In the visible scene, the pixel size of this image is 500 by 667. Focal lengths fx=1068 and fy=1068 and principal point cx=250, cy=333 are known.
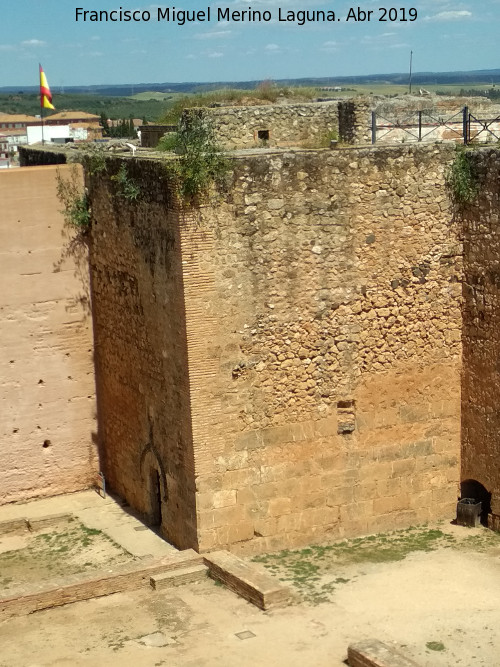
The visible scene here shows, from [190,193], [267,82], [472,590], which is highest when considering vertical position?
[267,82]

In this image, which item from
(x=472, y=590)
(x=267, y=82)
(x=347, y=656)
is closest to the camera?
→ (x=347, y=656)

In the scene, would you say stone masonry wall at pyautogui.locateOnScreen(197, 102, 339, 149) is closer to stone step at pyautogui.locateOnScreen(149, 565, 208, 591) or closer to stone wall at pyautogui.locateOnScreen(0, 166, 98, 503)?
stone wall at pyautogui.locateOnScreen(0, 166, 98, 503)

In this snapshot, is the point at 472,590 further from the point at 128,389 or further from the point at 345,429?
the point at 128,389

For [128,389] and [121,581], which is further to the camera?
[128,389]

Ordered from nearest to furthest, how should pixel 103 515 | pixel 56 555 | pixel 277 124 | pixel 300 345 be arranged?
pixel 300 345, pixel 56 555, pixel 103 515, pixel 277 124

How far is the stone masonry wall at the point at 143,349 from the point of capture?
12242 mm

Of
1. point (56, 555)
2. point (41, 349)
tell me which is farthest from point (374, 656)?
point (41, 349)

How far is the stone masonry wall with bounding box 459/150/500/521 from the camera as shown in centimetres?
1247

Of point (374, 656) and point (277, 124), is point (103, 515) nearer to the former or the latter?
point (374, 656)

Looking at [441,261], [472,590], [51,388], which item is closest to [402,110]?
[441,261]

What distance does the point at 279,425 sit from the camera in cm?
1246

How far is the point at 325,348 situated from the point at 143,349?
7.89ft

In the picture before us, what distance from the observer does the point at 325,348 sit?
12602mm

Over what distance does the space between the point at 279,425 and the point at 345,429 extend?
875 mm
